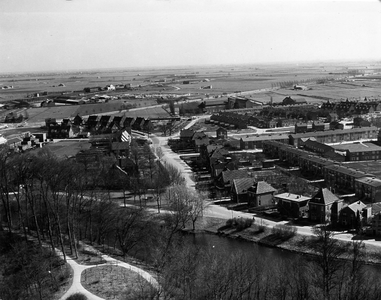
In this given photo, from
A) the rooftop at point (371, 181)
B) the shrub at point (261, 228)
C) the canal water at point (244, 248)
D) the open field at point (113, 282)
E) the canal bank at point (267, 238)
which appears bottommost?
the canal water at point (244, 248)

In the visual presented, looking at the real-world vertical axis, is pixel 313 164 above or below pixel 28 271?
above

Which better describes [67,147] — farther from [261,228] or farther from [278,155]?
[261,228]

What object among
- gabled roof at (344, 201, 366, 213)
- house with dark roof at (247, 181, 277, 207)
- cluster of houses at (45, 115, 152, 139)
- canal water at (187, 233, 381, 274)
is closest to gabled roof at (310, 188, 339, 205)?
gabled roof at (344, 201, 366, 213)

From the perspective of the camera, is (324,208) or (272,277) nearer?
(272,277)

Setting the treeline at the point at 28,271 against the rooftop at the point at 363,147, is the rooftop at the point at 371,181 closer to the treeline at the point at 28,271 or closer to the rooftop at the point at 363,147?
the rooftop at the point at 363,147

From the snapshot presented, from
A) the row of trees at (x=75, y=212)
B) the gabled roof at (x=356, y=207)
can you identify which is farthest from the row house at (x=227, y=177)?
the gabled roof at (x=356, y=207)

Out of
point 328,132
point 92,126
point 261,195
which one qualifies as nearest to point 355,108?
point 328,132

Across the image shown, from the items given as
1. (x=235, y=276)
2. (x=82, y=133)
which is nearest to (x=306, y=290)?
(x=235, y=276)
